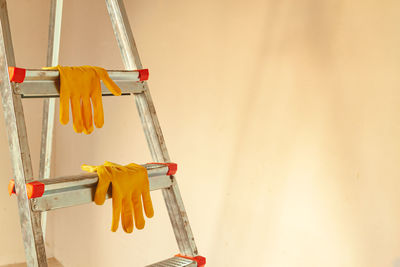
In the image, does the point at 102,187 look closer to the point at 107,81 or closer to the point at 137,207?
the point at 137,207

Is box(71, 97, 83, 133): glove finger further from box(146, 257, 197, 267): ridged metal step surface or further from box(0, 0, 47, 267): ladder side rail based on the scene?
box(146, 257, 197, 267): ridged metal step surface

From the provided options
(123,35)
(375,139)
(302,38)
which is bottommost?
(375,139)

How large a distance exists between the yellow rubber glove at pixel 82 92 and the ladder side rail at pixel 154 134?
0.13 metres

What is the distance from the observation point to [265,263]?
1.84 metres

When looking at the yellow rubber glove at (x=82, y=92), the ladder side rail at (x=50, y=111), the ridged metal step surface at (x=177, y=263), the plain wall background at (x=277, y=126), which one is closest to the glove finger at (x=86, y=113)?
the yellow rubber glove at (x=82, y=92)

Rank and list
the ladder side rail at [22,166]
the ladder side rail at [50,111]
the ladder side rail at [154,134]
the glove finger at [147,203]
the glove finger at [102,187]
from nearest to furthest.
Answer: the ladder side rail at [22,166] < the glove finger at [102,187] < the glove finger at [147,203] < the ladder side rail at [154,134] < the ladder side rail at [50,111]

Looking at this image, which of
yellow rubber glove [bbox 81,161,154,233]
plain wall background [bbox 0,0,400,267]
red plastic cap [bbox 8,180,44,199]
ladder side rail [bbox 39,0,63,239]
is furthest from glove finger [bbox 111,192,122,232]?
ladder side rail [bbox 39,0,63,239]

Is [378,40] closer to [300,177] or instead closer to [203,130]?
[300,177]

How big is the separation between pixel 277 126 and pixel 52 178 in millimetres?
887

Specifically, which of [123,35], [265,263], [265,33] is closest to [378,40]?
[265,33]

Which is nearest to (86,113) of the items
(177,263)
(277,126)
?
(177,263)

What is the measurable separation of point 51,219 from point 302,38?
9.65ft

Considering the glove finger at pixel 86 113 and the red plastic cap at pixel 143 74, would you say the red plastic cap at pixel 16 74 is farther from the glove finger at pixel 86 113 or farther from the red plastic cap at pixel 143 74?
the red plastic cap at pixel 143 74

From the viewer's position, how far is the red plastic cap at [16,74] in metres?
1.19
